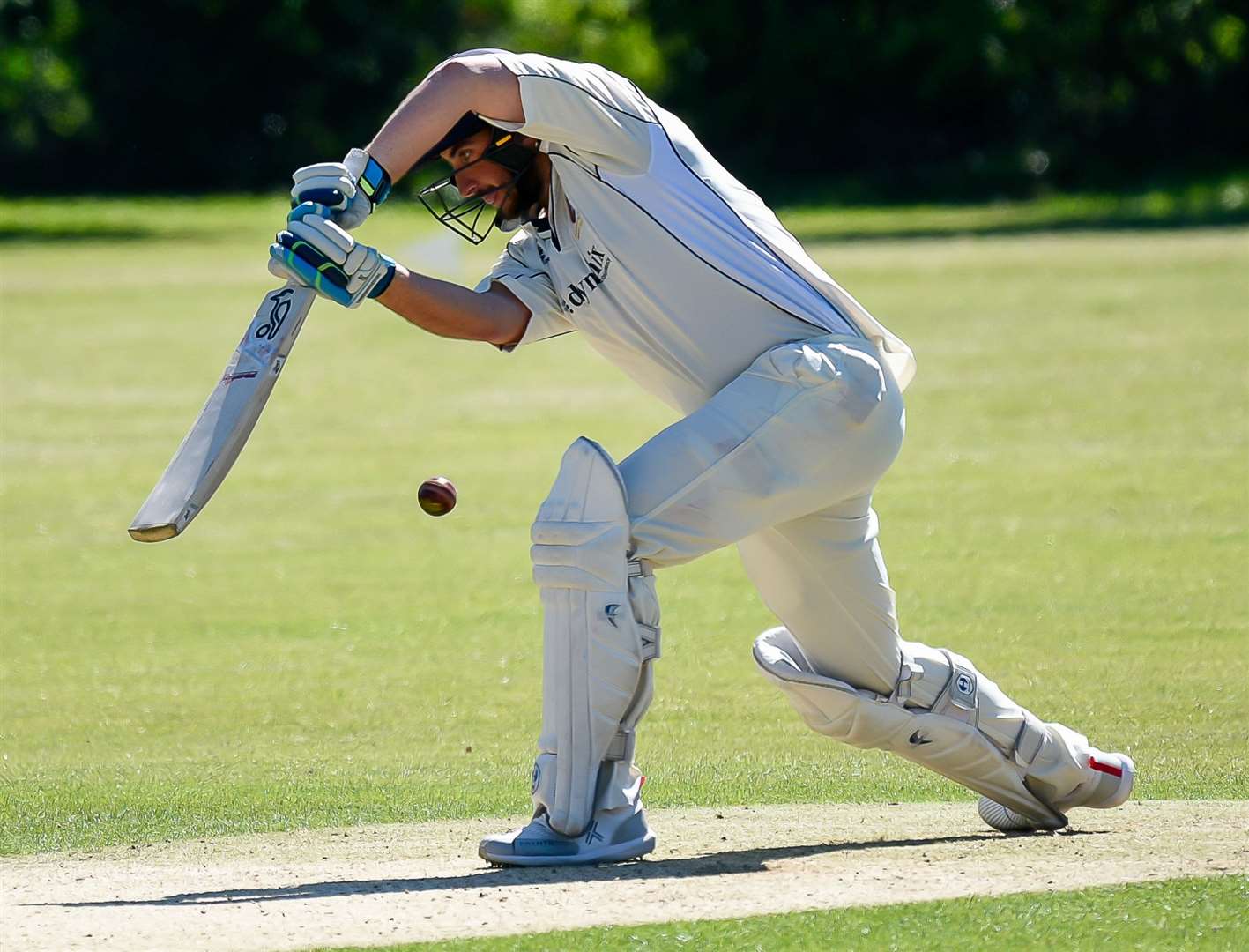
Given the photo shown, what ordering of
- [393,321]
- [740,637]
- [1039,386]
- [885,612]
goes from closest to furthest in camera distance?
[885,612], [740,637], [1039,386], [393,321]

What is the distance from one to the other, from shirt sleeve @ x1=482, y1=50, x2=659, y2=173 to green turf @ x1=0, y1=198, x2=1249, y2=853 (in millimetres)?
1381

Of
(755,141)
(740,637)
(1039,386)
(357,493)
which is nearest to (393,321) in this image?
(1039,386)

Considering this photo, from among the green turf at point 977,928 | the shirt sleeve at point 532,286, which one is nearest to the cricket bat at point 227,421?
the shirt sleeve at point 532,286

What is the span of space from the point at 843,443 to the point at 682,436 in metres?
0.38

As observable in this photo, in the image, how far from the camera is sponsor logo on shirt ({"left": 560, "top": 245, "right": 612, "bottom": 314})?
4750mm

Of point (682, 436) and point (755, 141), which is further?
point (755, 141)

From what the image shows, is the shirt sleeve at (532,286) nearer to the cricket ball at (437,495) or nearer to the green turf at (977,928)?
the cricket ball at (437,495)

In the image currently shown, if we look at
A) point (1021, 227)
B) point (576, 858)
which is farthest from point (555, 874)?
point (1021, 227)

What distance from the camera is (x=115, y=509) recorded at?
11680mm

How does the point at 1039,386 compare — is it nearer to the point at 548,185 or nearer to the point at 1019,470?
the point at 1019,470

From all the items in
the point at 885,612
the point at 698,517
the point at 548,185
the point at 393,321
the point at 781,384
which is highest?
the point at 548,185

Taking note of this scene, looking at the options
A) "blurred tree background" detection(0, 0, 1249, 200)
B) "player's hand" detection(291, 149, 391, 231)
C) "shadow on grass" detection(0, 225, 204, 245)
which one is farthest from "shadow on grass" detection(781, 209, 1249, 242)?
"player's hand" detection(291, 149, 391, 231)

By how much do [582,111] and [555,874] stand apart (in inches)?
69.8

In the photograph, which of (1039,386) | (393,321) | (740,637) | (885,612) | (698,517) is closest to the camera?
(698,517)
